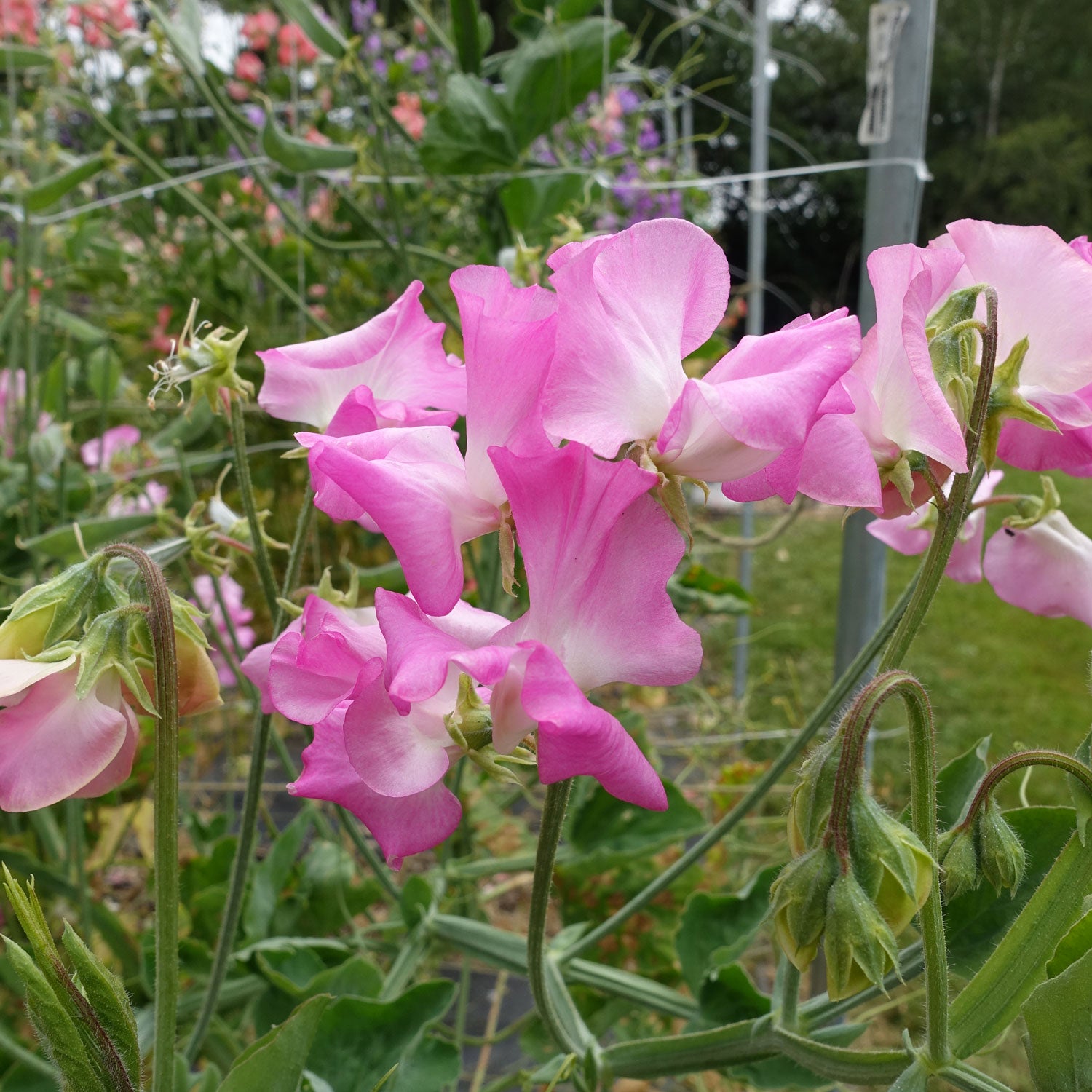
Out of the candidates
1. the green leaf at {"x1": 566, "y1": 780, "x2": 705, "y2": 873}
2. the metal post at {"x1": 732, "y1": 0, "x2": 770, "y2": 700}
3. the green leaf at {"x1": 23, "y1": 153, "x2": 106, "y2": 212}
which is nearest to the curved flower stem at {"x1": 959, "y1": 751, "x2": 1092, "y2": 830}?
the green leaf at {"x1": 566, "y1": 780, "x2": 705, "y2": 873}

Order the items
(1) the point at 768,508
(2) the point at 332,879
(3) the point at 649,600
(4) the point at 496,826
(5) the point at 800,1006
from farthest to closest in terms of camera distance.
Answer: (1) the point at 768,508, (4) the point at 496,826, (2) the point at 332,879, (5) the point at 800,1006, (3) the point at 649,600

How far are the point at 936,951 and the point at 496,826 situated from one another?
94 centimetres

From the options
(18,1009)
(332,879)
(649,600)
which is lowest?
(18,1009)

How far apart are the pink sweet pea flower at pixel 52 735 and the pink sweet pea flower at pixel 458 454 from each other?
11 centimetres

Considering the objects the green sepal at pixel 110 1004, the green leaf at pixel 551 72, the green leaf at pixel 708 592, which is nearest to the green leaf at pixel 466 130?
the green leaf at pixel 551 72

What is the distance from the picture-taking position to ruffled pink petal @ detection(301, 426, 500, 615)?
0.26 m

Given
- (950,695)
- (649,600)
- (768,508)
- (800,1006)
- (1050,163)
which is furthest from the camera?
(1050,163)

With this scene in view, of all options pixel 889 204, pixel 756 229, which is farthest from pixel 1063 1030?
pixel 756 229

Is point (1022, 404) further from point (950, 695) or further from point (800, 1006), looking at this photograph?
point (950, 695)

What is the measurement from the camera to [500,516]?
0.29 metres

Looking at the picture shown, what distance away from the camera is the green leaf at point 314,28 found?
0.87 m

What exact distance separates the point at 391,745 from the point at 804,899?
14cm

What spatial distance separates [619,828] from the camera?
891 mm

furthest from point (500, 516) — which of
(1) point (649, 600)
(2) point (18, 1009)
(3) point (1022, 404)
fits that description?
(2) point (18, 1009)
